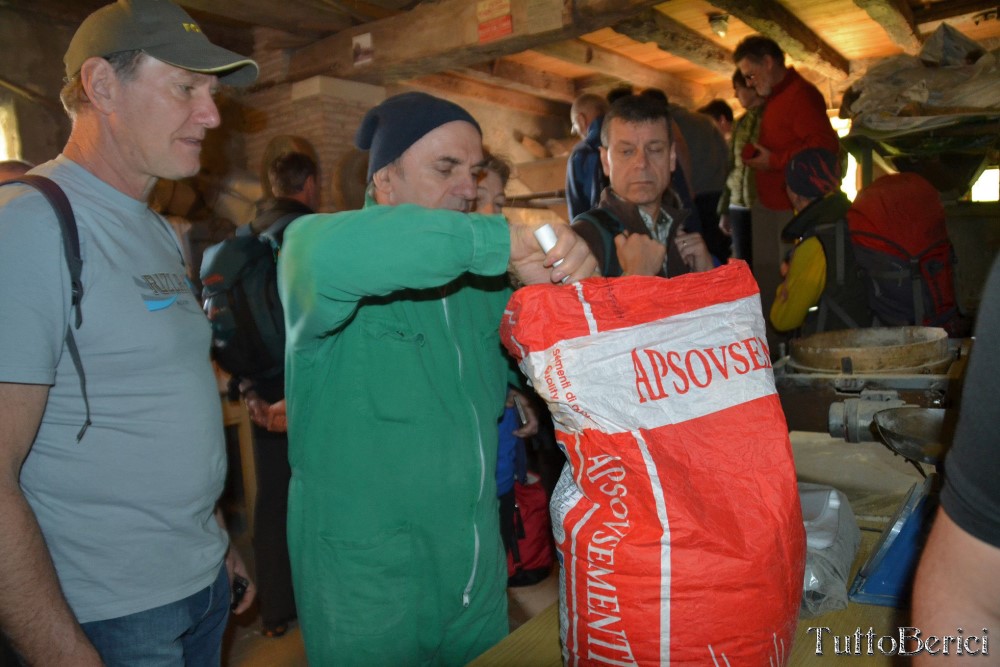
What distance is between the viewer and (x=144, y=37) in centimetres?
136

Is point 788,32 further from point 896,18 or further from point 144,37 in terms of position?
point 144,37

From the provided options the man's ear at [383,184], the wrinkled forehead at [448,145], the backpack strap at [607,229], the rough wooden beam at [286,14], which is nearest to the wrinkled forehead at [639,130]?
the backpack strap at [607,229]

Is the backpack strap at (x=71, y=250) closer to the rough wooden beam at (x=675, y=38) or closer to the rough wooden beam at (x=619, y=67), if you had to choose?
the rough wooden beam at (x=675, y=38)

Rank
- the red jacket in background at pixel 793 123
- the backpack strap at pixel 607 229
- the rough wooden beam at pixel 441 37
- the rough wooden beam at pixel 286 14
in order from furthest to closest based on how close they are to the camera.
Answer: the rough wooden beam at pixel 286 14 < the rough wooden beam at pixel 441 37 < the red jacket in background at pixel 793 123 < the backpack strap at pixel 607 229

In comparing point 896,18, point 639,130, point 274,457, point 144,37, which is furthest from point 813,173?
point 144,37

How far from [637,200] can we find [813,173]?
7.34ft

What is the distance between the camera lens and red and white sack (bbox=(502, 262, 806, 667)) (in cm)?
93

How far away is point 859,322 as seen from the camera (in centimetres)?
361

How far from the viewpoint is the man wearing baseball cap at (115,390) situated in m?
1.06

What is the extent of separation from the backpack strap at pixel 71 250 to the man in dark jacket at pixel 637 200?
1.24 metres

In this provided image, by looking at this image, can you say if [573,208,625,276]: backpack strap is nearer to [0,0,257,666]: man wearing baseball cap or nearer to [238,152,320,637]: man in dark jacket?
[0,0,257,666]: man wearing baseball cap

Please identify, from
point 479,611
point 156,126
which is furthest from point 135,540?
point 156,126

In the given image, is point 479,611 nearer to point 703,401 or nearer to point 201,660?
point 201,660

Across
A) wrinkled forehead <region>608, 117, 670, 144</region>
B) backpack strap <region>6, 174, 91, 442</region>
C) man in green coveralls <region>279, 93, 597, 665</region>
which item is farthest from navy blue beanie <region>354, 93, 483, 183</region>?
wrinkled forehead <region>608, 117, 670, 144</region>
